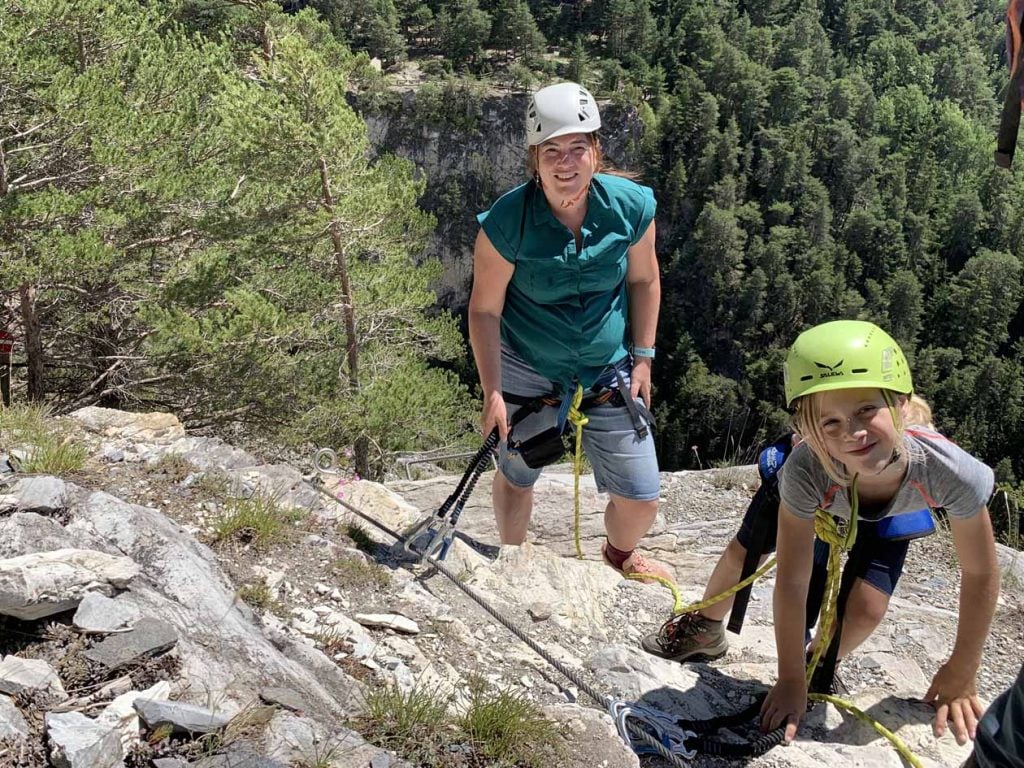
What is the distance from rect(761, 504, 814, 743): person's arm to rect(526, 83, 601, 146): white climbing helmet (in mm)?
1508

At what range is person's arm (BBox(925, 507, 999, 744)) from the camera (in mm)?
2234

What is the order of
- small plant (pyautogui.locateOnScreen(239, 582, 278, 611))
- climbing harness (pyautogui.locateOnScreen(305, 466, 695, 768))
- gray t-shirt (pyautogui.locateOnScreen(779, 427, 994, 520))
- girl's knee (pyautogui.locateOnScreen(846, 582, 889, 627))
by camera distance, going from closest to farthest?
1. gray t-shirt (pyautogui.locateOnScreen(779, 427, 994, 520))
2. climbing harness (pyautogui.locateOnScreen(305, 466, 695, 768))
3. small plant (pyautogui.locateOnScreen(239, 582, 278, 611))
4. girl's knee (pyautogui.locateOnScreen(846, 582, 889, 627))

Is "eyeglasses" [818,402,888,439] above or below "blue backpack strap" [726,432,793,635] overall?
above

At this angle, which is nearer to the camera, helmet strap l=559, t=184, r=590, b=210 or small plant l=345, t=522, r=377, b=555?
helmet strap l=559, t=184, r=590, b=210

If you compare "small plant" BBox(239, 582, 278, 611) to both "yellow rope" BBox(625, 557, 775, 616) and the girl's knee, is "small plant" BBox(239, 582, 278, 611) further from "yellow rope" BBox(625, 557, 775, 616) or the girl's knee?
the girl's knee

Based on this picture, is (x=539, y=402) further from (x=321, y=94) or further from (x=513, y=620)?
(x=321, y=94)

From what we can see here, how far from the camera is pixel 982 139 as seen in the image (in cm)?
7281

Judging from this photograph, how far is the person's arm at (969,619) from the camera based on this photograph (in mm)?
2234

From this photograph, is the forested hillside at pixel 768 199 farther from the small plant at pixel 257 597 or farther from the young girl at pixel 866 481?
the small plant at pixel 257 597

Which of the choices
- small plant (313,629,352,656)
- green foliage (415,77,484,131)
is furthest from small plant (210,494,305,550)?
green foliage (415,77,484,131)

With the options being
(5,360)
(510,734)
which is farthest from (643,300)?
(5,360)

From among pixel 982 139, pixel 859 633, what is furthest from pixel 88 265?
pixel 982 139

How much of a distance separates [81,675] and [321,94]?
9.13 meters

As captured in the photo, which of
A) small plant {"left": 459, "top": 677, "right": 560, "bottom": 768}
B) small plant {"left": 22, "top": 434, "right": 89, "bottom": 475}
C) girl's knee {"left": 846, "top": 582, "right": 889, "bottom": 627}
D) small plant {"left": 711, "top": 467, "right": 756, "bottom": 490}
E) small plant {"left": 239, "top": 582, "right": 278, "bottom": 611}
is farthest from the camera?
small plant {"left": 711, "top": 467, "right": 756, "bottom": 490}
